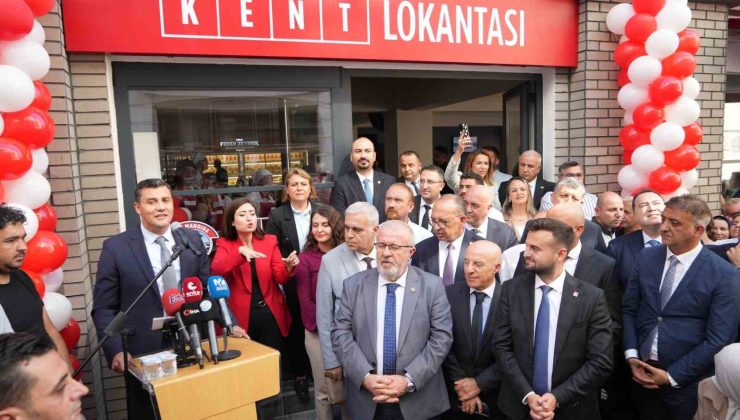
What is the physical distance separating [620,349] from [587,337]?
0.83m

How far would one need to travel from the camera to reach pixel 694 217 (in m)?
2.70

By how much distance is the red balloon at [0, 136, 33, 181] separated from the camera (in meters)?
2.79

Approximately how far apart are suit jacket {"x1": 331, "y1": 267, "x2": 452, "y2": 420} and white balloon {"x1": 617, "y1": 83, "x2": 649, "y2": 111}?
3224 millimetres

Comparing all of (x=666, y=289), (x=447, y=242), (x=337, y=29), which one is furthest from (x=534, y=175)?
(x=337, y=29)

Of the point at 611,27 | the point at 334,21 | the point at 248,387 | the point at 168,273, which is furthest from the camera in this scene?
the point at 611,27

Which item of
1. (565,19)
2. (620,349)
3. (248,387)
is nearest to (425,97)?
(565,19)

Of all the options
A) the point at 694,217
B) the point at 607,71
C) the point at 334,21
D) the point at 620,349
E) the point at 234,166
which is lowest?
the point at 620,349

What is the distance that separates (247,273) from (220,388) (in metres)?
1.43

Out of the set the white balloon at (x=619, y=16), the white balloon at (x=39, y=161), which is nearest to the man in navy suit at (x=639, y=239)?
the white balloon at (x=619, y=16)

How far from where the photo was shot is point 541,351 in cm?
260

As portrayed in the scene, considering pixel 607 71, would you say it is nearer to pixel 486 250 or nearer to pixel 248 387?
pixel 486 250

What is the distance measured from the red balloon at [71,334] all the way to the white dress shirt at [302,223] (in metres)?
1.69

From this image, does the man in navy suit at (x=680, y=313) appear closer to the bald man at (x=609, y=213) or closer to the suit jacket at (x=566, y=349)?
the suit jacket at (x=566, y=349)

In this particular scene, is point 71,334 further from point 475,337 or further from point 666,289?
point 666,289
